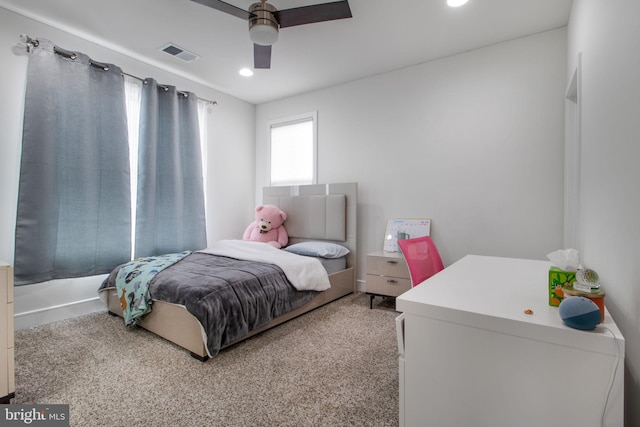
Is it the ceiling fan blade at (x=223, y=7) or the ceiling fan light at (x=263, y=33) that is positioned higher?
the ceiling fan blade at (x=223, y=7)

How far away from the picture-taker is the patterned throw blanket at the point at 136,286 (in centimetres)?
239

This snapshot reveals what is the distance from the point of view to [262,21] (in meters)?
2.10

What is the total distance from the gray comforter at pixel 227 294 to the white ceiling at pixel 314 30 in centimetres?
215

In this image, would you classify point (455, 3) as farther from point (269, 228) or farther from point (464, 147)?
point (269, 228)

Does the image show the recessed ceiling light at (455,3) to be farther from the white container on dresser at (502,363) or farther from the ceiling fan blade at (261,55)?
the white container on dresser at (502,363)

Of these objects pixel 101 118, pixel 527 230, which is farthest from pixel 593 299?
pixel 101 118

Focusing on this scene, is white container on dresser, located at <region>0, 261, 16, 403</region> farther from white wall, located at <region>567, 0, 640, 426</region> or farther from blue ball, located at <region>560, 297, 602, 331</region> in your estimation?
white wall, located at <region>567, 0, 640, 426</region>

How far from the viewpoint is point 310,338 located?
7.90 feet

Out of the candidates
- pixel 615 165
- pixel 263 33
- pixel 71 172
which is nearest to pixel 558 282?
pixel 615 165

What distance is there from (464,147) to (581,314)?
8.59ft

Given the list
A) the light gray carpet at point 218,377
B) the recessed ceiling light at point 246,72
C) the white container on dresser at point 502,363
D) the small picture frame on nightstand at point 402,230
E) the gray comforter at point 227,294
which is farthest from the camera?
the recessed ceiling light at point 246,72

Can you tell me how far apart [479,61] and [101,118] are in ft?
12.6

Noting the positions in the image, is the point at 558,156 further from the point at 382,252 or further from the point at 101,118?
the point at 101,118

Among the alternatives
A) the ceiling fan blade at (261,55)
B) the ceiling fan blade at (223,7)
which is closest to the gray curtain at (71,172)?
the ceiling fan blade at (261,55)
